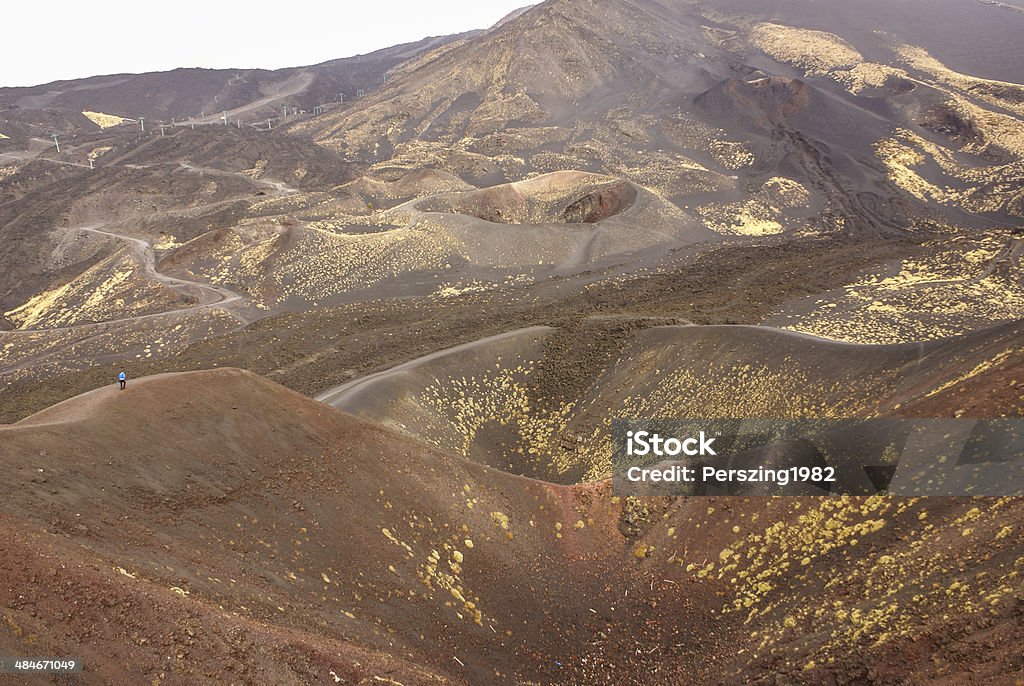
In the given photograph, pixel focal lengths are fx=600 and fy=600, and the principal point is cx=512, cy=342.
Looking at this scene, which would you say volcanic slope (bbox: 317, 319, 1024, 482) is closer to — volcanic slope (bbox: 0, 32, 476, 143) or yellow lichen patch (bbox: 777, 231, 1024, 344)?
yellow lichen patch (bbox: 777, 231, 1024, 344)

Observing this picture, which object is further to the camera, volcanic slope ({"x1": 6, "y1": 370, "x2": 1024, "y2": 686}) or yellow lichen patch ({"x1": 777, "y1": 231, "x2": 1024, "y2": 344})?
yellow lichen patch ({"x1": 777, "y1": 231, "x2": 1024, "y2": 344})

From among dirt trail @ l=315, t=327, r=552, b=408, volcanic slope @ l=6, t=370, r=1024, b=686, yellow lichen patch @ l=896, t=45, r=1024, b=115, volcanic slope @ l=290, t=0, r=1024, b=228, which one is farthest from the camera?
yellow lichen patch @ l=896, t=45, r=1024, b=115

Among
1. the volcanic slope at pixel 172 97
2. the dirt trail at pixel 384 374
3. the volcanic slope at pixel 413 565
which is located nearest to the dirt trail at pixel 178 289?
the dirt trail at pixel 384 374

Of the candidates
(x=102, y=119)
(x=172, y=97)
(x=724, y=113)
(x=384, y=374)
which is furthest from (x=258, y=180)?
(x=172, y=97)

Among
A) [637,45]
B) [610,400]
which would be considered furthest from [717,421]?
[637,45]

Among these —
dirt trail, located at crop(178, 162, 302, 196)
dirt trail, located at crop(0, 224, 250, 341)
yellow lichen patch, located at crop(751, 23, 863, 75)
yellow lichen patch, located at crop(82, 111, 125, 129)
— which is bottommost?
dirt trail, located at crop(0, 224, 250, 341)

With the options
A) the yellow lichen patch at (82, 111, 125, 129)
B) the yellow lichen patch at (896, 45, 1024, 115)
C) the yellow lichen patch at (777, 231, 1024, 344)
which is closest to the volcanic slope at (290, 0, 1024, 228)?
the yellow lichen patch at (896, 45, 1024, 115)

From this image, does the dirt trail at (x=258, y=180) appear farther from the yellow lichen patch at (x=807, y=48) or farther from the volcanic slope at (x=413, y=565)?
the yellow lichen patch at (x=807, y=48)
